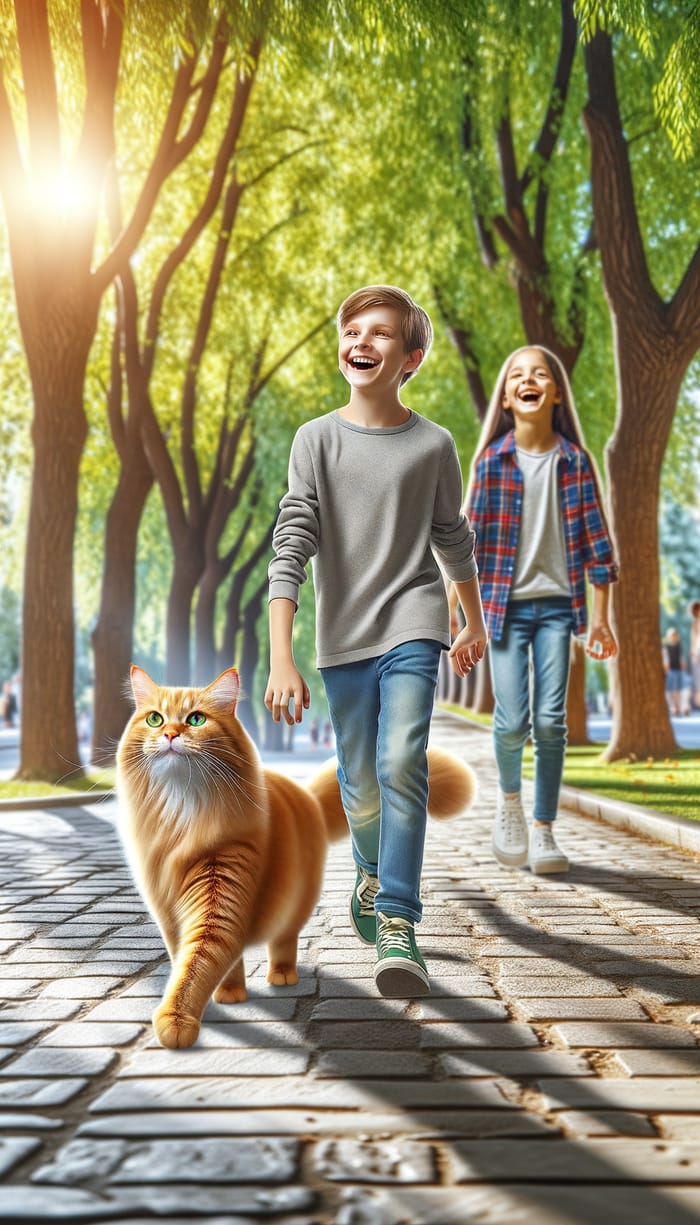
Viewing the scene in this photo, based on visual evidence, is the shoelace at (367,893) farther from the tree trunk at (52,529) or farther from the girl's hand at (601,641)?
the tree trunk at (52,529)

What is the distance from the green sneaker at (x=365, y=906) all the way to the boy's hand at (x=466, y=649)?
0.81 m

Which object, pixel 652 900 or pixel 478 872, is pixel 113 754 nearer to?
pixel 652 900

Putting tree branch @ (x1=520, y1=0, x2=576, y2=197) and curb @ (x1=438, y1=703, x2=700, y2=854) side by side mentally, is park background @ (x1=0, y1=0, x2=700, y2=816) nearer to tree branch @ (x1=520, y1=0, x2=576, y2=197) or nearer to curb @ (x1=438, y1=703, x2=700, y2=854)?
tree branch @ (x1=520, y1=0, x2=576, y2=197)

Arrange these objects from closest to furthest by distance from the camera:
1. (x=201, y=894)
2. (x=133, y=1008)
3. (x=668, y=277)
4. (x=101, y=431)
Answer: (x=201, y=894), (x=133, y=1008), (x=668, y=277), (x=101, y=431)

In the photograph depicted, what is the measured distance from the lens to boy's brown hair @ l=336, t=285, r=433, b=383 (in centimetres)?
425

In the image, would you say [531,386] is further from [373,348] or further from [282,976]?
[282,976]

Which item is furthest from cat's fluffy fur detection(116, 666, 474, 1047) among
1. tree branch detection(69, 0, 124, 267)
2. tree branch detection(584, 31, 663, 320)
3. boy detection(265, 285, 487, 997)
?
tree branch detection(584, 31, 663, 320)

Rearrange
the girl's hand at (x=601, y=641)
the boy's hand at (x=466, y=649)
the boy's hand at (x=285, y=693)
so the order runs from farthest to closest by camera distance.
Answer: the girl's hand at (x=601, y=641) → the boy's hand at (x=466, y=649) → the boy's hand at (x=285, y=693)

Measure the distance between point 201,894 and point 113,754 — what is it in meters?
0.63

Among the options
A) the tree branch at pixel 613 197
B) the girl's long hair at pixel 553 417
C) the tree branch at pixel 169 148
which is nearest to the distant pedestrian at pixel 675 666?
the tree branch at pixel 613 197

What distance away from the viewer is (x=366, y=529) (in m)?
4.22

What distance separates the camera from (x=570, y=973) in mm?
4262

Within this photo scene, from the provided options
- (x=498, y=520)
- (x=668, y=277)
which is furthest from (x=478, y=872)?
(x=668, y=277)

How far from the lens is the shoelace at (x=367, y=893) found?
4559 mm
